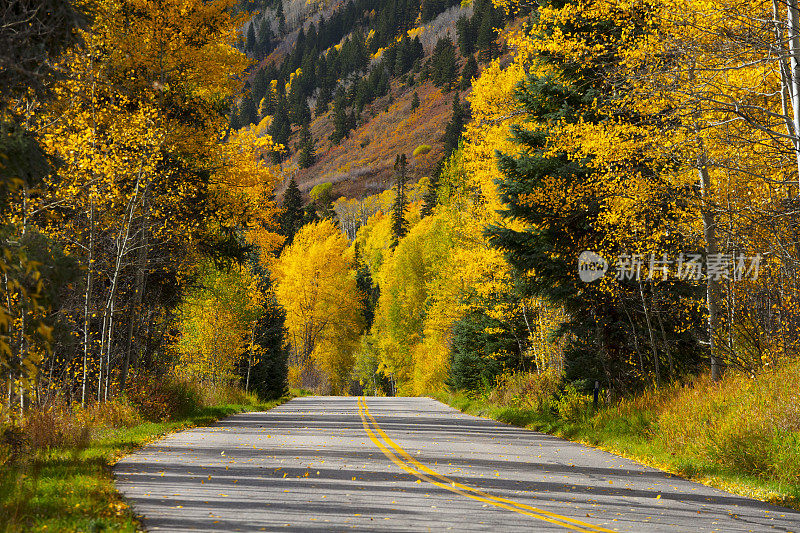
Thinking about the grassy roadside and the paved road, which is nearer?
the grassy roadside

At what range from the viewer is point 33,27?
354 inches

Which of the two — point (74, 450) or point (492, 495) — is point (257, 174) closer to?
point (74, 450)

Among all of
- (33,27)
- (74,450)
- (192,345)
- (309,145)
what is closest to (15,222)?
(74,450)

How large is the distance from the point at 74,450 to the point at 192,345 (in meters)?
19.7

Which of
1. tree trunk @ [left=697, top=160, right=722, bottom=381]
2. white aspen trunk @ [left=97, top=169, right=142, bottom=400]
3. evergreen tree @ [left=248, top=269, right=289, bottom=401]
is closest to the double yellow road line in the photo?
tree trunk @ [left=697, top=160, right=722, bottom=381]

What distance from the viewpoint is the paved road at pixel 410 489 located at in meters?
7.33

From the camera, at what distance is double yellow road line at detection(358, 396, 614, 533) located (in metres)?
7.39

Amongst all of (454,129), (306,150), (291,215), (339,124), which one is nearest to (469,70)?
(339,124)

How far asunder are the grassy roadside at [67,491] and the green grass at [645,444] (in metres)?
7.69

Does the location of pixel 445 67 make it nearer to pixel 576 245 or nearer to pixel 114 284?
pixel 576 245
